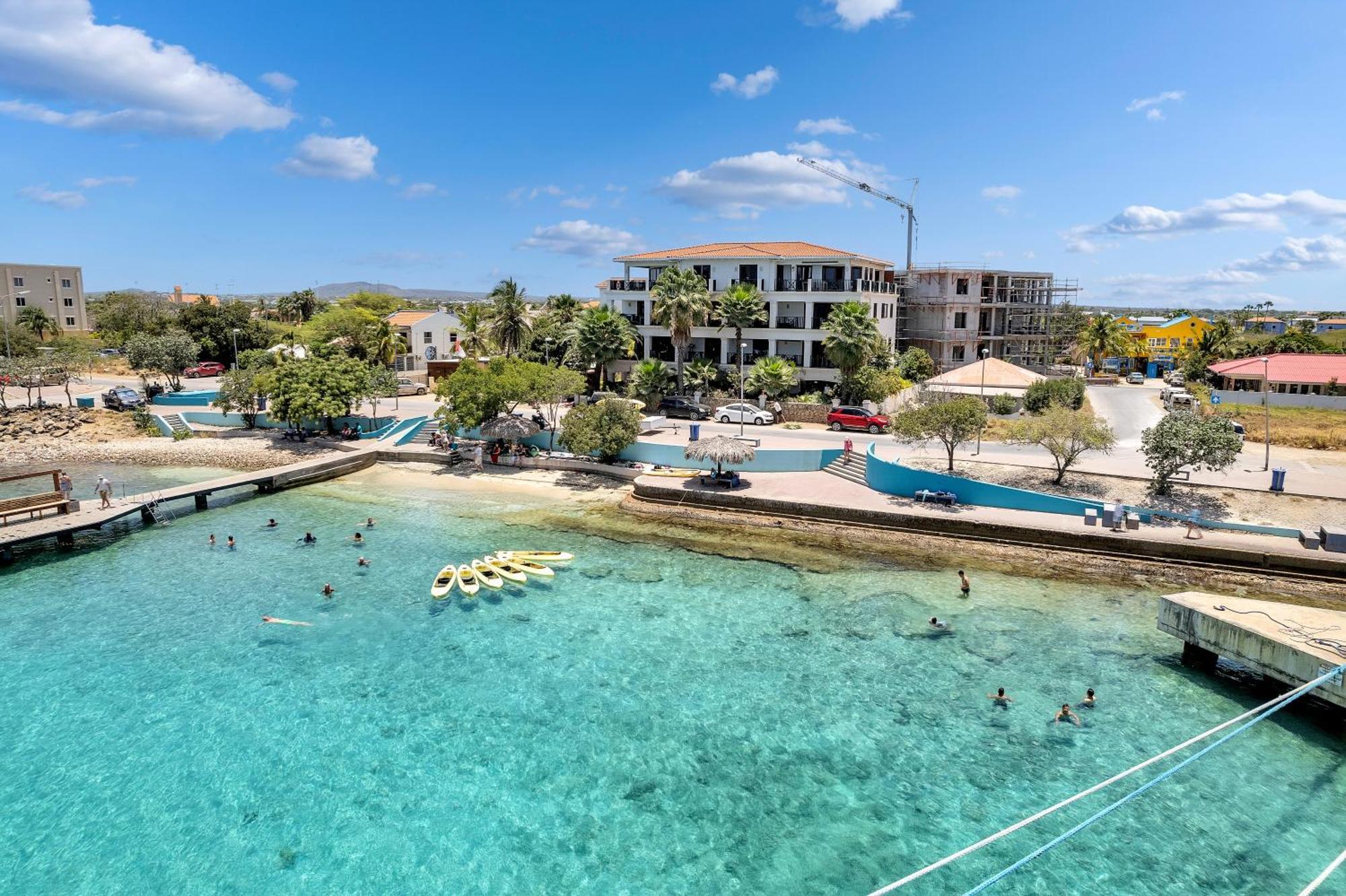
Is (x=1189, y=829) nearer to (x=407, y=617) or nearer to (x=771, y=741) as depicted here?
(x=771, y=741)

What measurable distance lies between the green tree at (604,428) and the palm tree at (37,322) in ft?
267

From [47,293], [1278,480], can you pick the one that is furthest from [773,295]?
[47,293]

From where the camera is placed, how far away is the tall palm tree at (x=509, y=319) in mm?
56062

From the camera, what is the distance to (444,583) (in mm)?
26516

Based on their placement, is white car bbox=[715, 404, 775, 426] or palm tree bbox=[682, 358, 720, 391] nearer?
white car bbox=[715, 404, 775, 426]

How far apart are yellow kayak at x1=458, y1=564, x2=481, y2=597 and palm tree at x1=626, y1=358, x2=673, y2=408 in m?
25.8

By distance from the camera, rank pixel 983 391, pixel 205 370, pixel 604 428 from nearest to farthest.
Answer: pixel 604 428, pixel 983 391, pixel 205 370

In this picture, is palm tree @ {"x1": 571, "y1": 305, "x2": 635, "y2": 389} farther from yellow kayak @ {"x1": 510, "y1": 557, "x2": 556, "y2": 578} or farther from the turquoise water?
the turquoise water

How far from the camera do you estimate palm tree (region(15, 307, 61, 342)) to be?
8719cm

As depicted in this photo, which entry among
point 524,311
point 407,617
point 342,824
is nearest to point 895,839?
point 342,824

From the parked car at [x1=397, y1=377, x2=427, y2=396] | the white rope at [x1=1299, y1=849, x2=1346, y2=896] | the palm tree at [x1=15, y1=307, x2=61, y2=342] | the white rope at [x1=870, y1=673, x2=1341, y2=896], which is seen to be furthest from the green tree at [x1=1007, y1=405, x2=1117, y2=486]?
the palm tree at [x1=15, y1=307, x2=61, y2=342]

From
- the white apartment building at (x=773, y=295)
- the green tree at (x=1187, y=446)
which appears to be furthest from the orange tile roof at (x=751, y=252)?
the green tree at (x=1187, y=446)

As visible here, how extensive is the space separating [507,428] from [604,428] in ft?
19.7

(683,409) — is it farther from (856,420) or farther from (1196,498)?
(1196,498)
